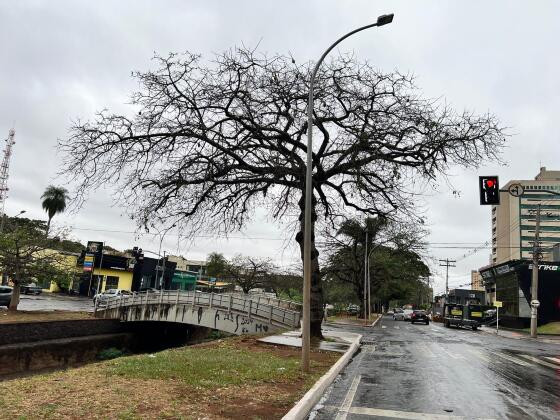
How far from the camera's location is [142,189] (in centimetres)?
1773

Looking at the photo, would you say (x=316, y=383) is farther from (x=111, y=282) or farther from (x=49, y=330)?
(x=111, y=282)

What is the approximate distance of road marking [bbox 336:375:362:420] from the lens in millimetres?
7535

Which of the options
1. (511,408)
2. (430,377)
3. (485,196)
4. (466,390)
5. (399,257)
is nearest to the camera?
(511,408)

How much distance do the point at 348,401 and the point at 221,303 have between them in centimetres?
2134

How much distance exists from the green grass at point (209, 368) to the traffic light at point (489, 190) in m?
8.94

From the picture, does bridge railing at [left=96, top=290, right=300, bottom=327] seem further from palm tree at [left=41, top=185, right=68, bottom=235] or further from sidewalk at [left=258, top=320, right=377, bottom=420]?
palm tree at [left=41, top=185, right=68, bottom=235]

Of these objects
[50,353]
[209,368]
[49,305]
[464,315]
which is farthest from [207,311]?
[464,315]

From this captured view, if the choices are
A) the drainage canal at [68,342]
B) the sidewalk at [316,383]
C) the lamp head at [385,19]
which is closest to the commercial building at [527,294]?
the drainage canal at [68,342]

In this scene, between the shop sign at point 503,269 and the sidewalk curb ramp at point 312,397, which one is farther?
the shop sign at point 503,269

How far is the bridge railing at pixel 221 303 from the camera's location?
89.6ft

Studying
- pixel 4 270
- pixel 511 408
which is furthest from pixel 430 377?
pixel 4 270

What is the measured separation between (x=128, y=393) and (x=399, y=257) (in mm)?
54096

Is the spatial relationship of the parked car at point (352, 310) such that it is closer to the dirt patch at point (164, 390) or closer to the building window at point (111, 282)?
the building window at point (111, 282)

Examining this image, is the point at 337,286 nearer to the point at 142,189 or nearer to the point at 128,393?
the point at 142,189
